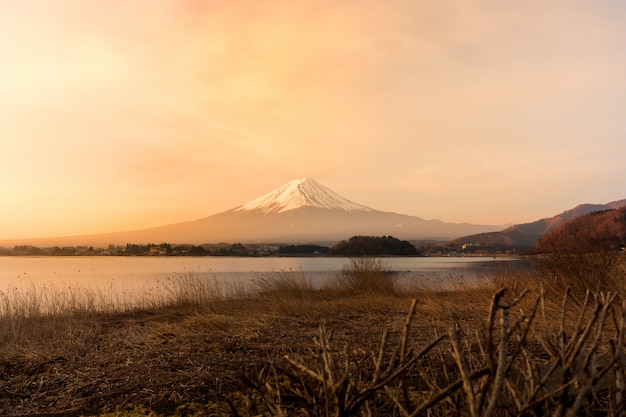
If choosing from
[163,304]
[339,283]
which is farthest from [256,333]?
[339,283]

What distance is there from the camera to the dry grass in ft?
3.98

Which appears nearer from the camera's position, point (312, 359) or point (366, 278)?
point (312, 359)

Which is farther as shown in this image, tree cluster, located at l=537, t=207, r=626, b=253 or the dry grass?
tree cluster, located at l=537, t=207, r=626, b=253

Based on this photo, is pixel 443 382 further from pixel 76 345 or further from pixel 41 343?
pixel 41 343

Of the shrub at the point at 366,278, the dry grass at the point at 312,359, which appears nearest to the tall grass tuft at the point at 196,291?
the dry grass at the point at 312,359

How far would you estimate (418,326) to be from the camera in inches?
248

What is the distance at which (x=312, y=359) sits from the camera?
419 centimetres

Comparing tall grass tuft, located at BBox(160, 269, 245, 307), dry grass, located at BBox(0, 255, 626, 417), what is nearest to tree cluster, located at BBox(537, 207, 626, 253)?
dry grass, located at BBox(0, 255, 626, 417)

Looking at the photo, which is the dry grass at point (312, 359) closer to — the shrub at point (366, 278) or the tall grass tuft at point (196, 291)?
the tall grass tuft at point (196, 291)

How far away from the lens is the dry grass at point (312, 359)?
121 centimetres

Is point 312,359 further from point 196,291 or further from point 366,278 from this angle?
point 366,278

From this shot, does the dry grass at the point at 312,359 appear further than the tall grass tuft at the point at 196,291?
No

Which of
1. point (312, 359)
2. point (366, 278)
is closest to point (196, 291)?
point (366, 278)

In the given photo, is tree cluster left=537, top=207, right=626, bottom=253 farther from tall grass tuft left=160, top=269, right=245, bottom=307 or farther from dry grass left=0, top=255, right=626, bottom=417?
tall grass tuft left=160, top=269, right=245, bottom=307
